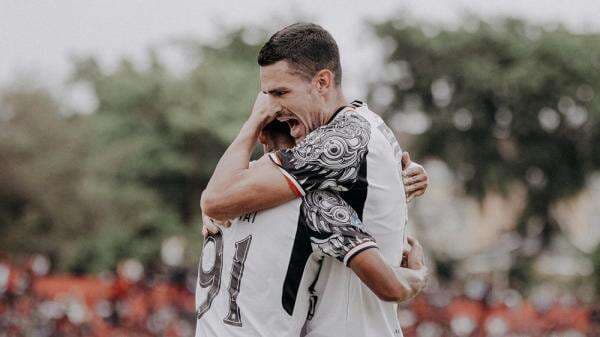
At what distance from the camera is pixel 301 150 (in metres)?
3.03

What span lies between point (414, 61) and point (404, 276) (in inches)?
971

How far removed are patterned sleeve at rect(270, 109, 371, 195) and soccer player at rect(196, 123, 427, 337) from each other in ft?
0.18

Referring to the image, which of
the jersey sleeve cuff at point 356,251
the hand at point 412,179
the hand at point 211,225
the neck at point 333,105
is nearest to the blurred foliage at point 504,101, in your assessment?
the hand at point 412,179

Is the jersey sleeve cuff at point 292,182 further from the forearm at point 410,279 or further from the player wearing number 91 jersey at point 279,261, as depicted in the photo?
the forearm at point 410,279

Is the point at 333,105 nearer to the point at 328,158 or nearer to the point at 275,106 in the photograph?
the point at 275,106

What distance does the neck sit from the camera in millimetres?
3207

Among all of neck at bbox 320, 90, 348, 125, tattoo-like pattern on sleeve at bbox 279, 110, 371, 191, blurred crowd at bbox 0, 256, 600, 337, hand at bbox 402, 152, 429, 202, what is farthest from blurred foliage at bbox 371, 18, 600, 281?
tattoo-like pattern on sleeve at bbox 279, 110, 371, 191

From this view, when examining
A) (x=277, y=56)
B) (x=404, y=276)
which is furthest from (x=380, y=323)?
(x=277, y=56)

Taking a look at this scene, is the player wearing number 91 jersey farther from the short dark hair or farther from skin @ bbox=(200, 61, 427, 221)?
the short dark hair

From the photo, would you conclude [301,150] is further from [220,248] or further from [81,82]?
[81,82]

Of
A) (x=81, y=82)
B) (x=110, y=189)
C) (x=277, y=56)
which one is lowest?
(x=110, y=189)

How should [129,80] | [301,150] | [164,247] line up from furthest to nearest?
[129,80] → [164,247] → [301,150]

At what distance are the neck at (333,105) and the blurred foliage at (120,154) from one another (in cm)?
2035

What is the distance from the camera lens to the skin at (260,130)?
9.89ft
